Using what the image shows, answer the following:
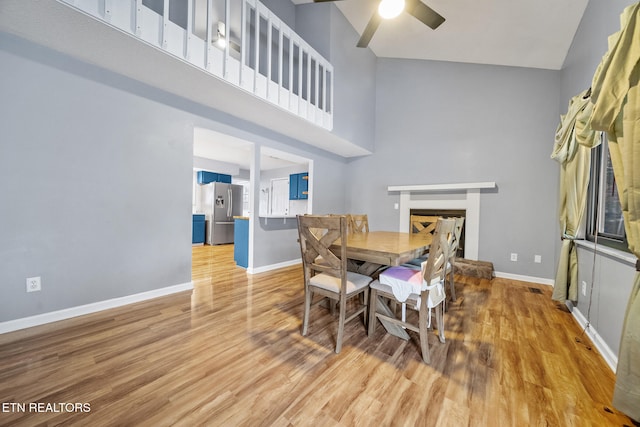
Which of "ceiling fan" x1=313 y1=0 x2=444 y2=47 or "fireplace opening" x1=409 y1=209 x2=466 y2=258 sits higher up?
"ceiling fan" x1=313 y1=0 x2=444 y2=47

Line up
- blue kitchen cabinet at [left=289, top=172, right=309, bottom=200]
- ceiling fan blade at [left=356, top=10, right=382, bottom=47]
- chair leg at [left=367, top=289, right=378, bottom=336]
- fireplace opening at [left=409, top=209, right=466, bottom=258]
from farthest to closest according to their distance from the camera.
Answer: blue kitchen cabinet at [left=289, top=172, right=309, bottom=200]
fireplace opening at [left=409, top=209, right=466, bottom=258]
ceiling fan blade at [left=356, top=10, right=382, bottom=47]
chair leg at [left=367, top=289, right=378, bottom=336]

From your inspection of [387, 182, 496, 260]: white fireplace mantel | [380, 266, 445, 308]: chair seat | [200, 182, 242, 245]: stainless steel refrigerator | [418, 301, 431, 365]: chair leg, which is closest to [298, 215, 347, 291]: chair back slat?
[380, 266, 445, 308]: chair seat

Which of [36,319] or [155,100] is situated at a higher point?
[155,100]

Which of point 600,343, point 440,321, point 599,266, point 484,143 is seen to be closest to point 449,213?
point 484,143

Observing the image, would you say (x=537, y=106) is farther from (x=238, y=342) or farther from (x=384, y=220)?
(x=238, y=342)

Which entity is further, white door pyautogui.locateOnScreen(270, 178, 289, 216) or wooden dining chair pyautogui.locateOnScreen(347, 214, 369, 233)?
white door pyautogui.locateOnScreen(270, 178, 289, 216)

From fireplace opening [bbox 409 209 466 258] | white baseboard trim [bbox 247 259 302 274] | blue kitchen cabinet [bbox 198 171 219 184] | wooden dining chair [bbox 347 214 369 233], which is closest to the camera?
wooden dining chair [bbox 347 214 369 233]

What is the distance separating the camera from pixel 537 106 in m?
3.35

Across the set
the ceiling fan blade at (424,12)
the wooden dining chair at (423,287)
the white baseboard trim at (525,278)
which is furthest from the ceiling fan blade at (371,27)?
the white baseboard trim at (525,278)

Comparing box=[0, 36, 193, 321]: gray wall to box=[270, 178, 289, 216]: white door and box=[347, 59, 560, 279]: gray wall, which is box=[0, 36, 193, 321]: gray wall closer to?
box=[347, 59, 560, 279]: gray wall

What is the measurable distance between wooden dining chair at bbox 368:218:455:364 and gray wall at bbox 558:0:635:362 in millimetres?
1076

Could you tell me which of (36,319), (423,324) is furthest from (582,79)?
(36,319)

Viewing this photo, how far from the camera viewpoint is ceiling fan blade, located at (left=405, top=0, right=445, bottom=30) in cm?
222

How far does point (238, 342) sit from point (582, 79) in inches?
159
